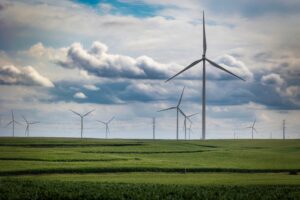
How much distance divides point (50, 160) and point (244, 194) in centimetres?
4702

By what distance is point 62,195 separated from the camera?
4722 centimetres

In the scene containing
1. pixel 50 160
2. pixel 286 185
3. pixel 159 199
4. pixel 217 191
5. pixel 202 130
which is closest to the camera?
pixel 159 199

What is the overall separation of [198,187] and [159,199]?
647 centimetres

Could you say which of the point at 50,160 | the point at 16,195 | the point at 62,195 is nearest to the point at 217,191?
the point at 62,195

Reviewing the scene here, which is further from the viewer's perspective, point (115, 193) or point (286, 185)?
point (286, 185)

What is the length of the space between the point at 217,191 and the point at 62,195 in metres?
13.1

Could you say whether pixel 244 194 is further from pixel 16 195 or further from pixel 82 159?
pixel 82 159

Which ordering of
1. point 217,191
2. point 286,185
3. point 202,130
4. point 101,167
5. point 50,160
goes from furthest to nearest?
point 202,130 → point 50,160 → point 101,167 → point 286,185 → point 217,191

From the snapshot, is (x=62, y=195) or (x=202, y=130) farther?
(x=202, y=130)

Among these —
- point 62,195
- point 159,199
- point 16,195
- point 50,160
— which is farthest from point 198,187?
point 50,160

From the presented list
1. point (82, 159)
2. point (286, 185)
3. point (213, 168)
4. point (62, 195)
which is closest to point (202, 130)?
point (82, 159)

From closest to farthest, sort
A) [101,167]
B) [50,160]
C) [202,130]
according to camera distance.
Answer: [101,167]
[50,160]
[202,130]

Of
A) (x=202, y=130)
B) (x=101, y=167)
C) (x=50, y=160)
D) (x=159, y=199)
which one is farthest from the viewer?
(x=202, y=130)

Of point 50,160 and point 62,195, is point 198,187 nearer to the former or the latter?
point 62,195
